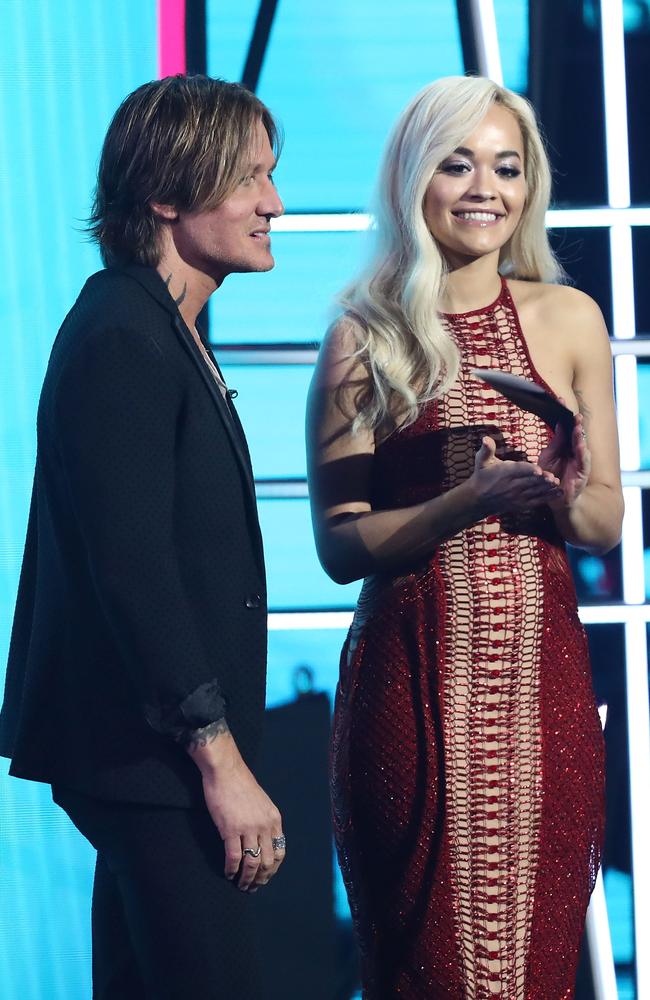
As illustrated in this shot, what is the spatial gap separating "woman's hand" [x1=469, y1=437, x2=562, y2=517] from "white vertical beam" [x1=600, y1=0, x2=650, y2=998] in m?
0.95

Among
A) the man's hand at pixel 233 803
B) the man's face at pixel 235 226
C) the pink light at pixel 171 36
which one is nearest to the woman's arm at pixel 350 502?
the man's face at pixel 235 226

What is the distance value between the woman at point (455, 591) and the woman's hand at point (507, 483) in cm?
5

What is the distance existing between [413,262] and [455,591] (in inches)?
18.3

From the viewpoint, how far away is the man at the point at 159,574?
1.22 metres

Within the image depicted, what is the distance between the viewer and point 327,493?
1752mm

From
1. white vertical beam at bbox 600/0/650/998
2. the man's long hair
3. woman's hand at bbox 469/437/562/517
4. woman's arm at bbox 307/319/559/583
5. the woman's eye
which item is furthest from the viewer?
white vertical beam at bbox 600/0/650/998

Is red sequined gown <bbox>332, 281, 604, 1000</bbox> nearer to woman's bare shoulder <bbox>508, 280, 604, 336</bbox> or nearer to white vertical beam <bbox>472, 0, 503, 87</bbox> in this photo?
woman's bare shoulder <bbox>508, 280, 604, 336</bbox>

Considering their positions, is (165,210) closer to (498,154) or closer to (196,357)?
(196,357)

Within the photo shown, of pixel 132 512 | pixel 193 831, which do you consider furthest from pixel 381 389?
pixel 193 831

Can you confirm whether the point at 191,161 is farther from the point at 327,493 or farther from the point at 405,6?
the point at 405,6

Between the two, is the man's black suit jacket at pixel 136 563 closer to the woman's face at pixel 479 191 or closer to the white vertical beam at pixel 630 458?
the woman's face at pixel 479 191

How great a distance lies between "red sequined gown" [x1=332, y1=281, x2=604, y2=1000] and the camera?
1669 millimetres

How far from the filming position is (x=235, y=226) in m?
1.39

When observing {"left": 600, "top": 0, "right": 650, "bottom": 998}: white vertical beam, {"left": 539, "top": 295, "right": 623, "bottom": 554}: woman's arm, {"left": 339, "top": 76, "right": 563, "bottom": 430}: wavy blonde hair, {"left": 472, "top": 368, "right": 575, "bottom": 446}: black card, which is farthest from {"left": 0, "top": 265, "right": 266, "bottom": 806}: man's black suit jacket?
{"left": 600, "top": 0, "right": 650, "bottom": 998}: white vertical beam
